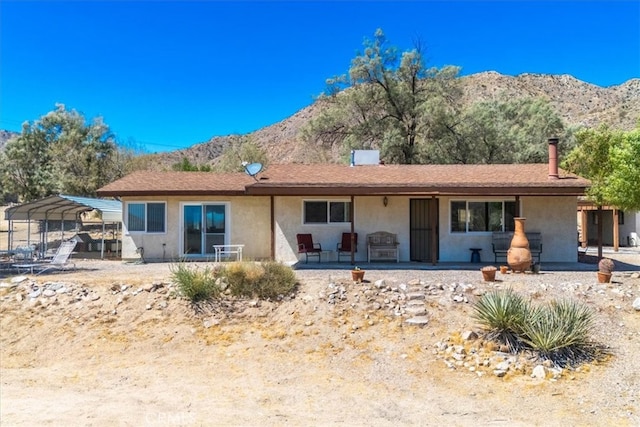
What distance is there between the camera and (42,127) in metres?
35.2

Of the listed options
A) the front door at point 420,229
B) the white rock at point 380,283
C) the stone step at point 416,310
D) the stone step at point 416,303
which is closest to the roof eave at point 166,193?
the front door at point 420,229

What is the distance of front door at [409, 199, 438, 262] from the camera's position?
15323 mm

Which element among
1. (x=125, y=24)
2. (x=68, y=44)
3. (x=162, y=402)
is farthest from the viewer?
(x=68, y=44)

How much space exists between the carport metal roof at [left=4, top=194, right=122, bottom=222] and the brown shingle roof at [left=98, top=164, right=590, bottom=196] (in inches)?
45.9

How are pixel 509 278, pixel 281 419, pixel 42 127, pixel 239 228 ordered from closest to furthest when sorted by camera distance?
1. pixel 281 419
2. pixel 509 278
3. pixel 239 228
4. pixel 42 127

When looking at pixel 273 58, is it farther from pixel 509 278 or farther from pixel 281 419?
pixel 281 419

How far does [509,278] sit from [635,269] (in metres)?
5.17

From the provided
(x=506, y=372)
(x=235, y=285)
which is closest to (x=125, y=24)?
(x=235, y=285)

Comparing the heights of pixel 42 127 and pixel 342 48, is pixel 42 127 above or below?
below

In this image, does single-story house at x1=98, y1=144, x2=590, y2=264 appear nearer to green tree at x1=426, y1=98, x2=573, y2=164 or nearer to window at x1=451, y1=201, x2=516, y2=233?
window at x1=451, y1=201, x2=516, y2=233

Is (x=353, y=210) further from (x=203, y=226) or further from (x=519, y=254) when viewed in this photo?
(x=203, y=226)

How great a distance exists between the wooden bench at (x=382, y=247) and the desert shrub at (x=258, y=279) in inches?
165

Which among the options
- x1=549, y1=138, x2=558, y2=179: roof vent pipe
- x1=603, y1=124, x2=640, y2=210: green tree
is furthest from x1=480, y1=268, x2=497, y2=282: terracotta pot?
x1=549, y1=138, x2=558, y2=179: roof vent pipe

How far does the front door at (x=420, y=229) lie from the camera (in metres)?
15.3
